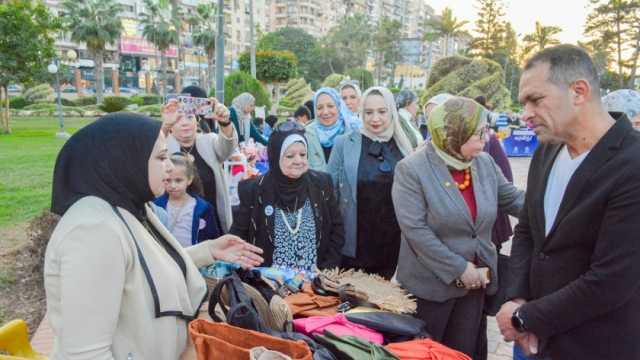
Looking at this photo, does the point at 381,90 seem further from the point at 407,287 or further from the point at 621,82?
the point at 621,82

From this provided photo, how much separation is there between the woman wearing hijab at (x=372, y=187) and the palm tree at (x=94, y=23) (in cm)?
4496

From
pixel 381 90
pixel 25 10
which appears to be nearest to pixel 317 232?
pixel 381 90

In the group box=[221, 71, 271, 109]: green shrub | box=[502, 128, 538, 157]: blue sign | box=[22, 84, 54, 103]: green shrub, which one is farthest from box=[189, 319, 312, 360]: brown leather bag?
box=[22, 84, 54, 103]: green shrub

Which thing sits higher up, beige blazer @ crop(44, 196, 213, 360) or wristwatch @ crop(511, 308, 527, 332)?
beige blazer @ crop(44, 196, 213, 360)

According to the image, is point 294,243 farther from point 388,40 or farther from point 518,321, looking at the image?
point 388,40

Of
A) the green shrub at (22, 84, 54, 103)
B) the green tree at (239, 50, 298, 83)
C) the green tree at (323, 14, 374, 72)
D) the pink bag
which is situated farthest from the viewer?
the green tree at (323, 14, 374, 72)

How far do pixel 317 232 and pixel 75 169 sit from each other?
170 cm

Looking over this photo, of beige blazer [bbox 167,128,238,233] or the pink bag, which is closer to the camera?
the pink bag

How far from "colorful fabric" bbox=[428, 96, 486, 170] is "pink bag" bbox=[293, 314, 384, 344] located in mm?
1032

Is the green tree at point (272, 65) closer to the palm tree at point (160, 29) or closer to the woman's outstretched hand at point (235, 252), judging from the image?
the palm tree at point (160, 29)

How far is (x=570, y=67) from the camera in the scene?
5.87 ft

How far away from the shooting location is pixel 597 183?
68.0 inches

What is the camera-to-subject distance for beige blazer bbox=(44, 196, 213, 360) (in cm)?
145

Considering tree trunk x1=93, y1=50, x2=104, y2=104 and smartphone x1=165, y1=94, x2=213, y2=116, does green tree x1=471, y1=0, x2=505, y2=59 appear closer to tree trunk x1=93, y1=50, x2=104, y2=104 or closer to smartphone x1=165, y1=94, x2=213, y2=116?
tree trunk x1=93, y1=50, x2=104, y2=104
